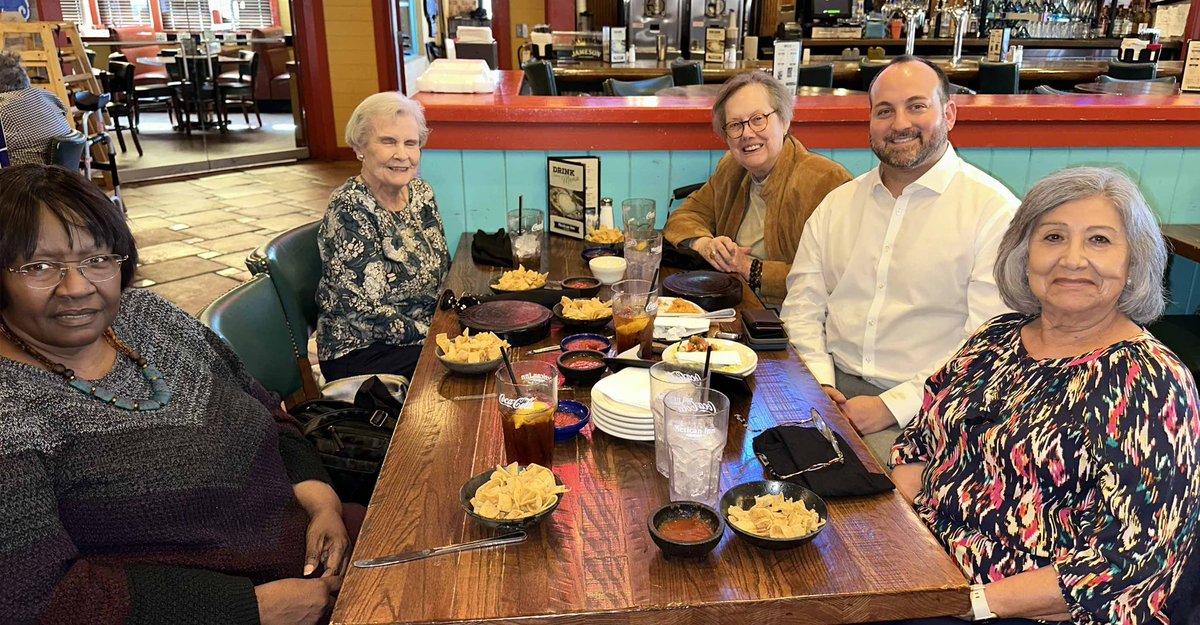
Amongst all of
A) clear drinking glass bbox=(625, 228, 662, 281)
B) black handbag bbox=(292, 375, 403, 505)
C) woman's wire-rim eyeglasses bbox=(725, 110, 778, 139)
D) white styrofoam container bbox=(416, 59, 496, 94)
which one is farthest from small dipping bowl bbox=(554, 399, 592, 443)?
white styrofoam container bbox=(416, 59, 496, 94)

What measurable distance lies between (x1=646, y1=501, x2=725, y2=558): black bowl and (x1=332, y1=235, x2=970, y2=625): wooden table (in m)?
0.02

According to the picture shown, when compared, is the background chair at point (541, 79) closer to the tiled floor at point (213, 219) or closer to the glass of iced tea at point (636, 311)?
the tiled floor at point (213, 219)

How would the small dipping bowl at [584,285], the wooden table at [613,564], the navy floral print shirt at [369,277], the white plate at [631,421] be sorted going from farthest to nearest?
the navy floral print shirt at [369,277] → the small dipping bowl at [584,285] → the white plate at [631,421] → the wooden table at [613,564]

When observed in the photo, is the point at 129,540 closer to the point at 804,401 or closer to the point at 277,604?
the point at 277,604

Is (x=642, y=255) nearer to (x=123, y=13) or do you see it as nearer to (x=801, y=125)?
(x=801, y=125)

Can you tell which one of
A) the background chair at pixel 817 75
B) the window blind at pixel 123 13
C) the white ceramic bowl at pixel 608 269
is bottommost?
the white ceramic bowl at pixel 608 269

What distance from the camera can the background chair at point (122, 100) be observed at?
847cm

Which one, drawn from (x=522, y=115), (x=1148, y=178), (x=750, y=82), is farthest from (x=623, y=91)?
(x=1148, y=178)

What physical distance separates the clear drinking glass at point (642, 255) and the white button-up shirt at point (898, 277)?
17.4 inches

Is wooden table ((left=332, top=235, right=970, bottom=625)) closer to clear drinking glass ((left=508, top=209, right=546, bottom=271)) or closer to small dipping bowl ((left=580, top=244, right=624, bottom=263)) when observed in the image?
clear drinking glass ((left=508, top=209, right=546, bottom=271))

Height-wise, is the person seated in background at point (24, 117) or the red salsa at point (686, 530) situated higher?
the person seated in background at point (24, 117)

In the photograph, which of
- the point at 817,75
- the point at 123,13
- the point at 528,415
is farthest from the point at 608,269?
the point at 123,13

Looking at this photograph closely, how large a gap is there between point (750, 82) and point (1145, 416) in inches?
67.8

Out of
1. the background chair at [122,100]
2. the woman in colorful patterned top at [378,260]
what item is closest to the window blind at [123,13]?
the background chair at [122,100]
